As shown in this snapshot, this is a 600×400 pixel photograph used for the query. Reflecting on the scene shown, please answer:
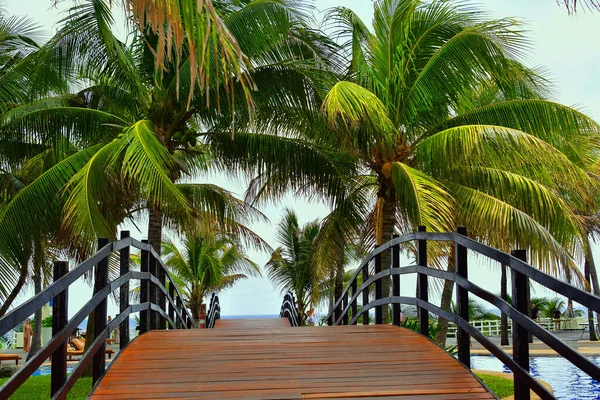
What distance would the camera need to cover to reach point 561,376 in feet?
67.9

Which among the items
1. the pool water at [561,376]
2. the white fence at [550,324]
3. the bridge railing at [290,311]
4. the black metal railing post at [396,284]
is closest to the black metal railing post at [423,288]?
the black metal railing post at [396,284]

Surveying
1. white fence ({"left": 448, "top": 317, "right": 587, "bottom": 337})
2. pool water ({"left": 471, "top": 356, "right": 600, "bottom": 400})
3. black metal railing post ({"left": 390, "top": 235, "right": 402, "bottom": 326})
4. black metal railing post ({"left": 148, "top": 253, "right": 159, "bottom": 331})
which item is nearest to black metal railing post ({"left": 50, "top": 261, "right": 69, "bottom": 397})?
black metal railing post ({"left": 148, "top": 253, "right": 159, "bottom": 331})

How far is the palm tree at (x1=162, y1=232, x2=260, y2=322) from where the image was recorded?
3148cm

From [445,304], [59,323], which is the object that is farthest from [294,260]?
[59,323]

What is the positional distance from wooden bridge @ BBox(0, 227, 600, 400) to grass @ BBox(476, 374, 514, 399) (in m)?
7.34

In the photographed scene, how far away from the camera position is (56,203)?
12.7 meters

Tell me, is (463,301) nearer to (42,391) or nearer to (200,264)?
(42,391)

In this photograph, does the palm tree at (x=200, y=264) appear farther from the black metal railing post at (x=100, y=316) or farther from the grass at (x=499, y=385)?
the black metal railing post at (x=100, y=316)

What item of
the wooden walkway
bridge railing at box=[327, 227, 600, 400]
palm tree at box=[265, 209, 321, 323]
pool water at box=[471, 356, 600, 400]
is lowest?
pool water at box=[471, 356, 600, 400]

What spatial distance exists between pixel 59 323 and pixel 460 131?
31.4 ft

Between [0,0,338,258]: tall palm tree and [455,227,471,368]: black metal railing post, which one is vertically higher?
[0,0,338,258]: tall palm tree

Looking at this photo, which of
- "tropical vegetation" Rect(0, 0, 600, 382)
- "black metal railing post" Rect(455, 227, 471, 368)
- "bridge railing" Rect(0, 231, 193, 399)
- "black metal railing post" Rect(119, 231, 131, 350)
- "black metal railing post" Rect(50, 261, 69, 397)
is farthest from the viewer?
"tropical vegetation" Rect(0, 0, 600, 382)

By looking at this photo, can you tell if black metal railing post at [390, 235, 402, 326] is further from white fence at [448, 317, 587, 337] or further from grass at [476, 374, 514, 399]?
white fence at [448, 317, 587, 337]

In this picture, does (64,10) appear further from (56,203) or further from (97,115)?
(56,203)
